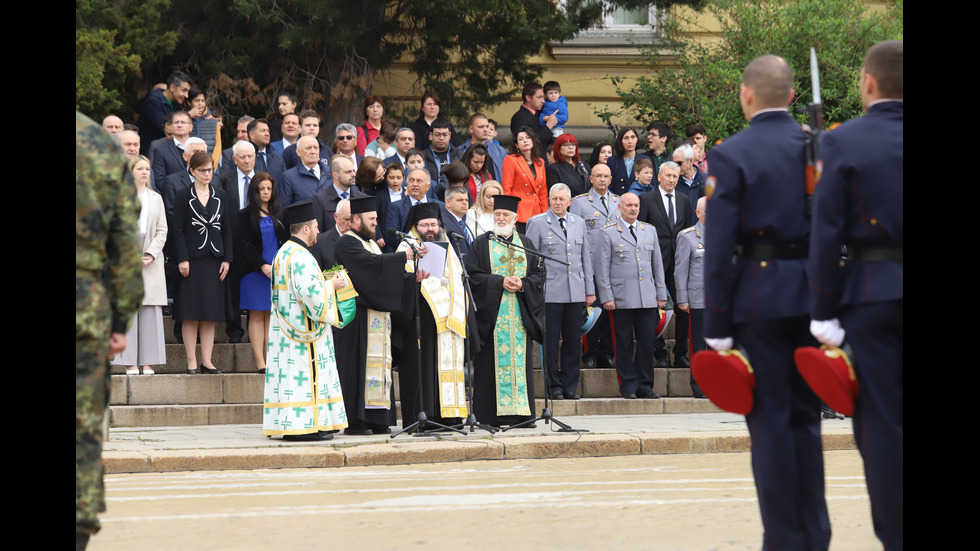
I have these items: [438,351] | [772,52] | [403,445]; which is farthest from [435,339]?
[772,52]

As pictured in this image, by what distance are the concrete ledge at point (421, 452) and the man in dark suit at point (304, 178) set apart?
3.77 metres

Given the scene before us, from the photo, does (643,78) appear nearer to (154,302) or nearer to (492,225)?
(492,225)

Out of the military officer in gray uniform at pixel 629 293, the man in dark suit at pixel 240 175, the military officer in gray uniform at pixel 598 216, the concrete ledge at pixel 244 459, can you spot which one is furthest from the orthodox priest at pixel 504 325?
the man in dark suit at pixel 240 175

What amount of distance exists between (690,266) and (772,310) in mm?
8646

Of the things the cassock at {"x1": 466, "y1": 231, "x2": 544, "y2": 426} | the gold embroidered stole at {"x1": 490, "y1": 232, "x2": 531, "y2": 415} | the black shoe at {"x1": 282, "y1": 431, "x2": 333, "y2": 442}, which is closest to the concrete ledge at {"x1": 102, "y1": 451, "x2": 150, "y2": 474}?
the black shoe at {"x1": 282, "y1": 431, "x2": 333, "y2": 442}

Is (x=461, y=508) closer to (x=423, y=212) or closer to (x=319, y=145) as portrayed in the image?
(x=423, y=212)

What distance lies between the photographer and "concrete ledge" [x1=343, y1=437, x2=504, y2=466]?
10.5 m

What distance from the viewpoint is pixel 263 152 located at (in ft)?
47.2

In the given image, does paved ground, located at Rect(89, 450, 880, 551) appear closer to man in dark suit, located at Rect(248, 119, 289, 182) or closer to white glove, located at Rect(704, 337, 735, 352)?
white glove, located at Rect(704, 337, 735, 352)

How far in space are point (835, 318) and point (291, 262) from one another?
637cm

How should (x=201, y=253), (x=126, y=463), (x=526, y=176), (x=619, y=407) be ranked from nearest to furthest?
1. (x=126, y=463)
2. (x=201, y=253)
3. (x=619, y=407)
4. (x=526, y=176)

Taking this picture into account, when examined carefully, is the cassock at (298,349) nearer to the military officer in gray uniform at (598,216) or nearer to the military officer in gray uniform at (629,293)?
the military officer in gray uniform at (629,293)

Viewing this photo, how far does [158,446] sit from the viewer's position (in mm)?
10547

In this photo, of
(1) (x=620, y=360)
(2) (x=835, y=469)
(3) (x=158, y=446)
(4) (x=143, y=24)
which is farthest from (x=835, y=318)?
(4) (x=143, y=24)
